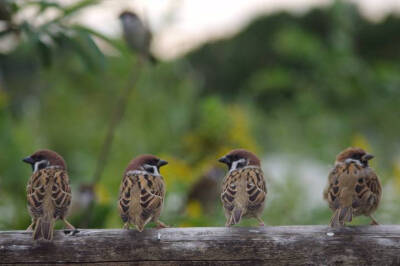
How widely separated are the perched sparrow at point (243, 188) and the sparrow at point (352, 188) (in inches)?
→ 9.2

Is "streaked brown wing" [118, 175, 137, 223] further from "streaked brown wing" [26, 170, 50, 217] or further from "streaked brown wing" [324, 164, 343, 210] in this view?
"streaked brown wing" [324, 164, 343, 210]

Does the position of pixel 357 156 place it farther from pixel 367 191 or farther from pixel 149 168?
pixel 149 168

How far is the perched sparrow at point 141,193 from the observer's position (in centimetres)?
177

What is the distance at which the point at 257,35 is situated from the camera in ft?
53.9

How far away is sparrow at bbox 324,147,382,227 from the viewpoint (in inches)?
71.8

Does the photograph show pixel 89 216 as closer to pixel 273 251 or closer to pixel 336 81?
pixel 273 251

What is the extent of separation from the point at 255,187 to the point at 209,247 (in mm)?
254

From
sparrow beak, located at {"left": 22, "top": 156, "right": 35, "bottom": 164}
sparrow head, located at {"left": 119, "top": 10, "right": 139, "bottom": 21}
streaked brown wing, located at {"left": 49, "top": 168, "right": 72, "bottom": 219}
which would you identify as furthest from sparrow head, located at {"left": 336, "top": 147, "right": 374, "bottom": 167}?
sparrow head, located at {"left": 119, "top": 10, "right": 139, "bottom": 21}

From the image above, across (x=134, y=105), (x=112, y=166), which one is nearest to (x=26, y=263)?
(x=112, y=166)

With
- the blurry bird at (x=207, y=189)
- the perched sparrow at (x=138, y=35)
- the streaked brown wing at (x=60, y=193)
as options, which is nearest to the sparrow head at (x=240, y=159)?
the streaked brown wing at (x=60, y=193)

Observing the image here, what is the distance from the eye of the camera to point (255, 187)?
1869 millimetres

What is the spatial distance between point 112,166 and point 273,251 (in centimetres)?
376

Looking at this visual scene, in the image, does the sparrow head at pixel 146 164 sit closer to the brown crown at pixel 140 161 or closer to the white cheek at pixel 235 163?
the brown crown at pixel 140 161

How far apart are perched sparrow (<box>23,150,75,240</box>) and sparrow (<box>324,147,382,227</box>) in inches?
33.9
